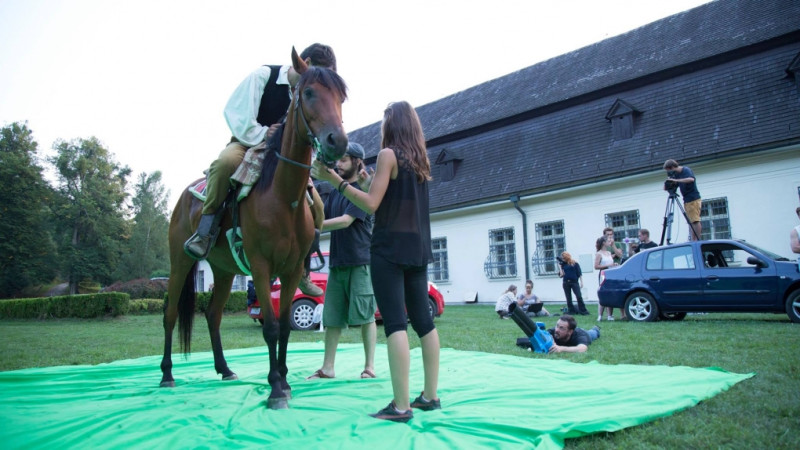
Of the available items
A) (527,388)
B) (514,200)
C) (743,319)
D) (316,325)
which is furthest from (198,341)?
(514,200)

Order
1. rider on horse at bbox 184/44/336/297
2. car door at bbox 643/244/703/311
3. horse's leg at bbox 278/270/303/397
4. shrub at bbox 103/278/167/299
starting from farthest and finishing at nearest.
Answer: shrub at bbox 103/278/167/299, car door at bbox 643/244/703/311, rider on horse at bbox 184/44/336/297, horse's leg at bbox 278/270/303/397

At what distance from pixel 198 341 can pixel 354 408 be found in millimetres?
7362

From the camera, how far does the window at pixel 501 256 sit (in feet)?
71.2

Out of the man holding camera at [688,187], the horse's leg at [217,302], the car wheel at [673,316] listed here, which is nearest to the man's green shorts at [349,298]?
the horse's leg at [217,302]

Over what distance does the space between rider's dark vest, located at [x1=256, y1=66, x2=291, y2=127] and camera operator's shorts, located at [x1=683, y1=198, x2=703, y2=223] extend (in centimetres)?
Answer: 971

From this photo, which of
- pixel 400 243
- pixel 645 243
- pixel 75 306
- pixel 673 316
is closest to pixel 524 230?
pixel 645 243

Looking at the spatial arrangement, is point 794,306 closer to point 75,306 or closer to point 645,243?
point 645,243

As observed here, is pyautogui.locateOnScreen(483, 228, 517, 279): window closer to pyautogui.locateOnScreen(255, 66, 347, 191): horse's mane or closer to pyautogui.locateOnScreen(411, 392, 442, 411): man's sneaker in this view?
pyautogui.locateOnScreen(255, 66, 347, 191): horse's mane

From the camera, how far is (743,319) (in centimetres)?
1055

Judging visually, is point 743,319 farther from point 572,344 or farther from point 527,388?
point 527,388

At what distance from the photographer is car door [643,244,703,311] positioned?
33.8ft

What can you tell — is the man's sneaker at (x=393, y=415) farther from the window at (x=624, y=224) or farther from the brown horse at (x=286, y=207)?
Answer: the window at (x=624, y=224)

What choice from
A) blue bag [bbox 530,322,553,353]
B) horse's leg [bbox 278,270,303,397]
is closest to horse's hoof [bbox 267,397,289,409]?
horse's leg [bbox 278,270,303,397]

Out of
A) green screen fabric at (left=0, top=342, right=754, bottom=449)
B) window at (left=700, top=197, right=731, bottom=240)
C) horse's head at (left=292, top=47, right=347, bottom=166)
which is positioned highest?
window at (left=700, top=197, right=731, bottom=240)
